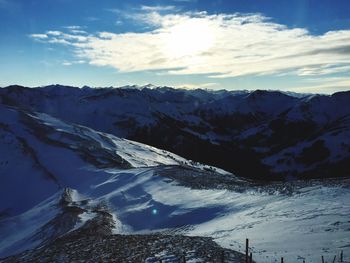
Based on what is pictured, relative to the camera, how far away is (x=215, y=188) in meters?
37.8

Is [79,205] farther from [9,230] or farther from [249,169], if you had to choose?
[249,169]

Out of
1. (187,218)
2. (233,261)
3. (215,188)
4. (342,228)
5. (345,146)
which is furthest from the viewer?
(345,146)

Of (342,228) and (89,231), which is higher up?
(342,228)

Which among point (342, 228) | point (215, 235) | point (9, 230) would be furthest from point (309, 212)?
point (9, 230)

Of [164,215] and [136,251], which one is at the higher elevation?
[136,251]

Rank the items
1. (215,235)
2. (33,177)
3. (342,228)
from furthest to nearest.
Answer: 1. (33,177)
2. (215,235)
3. (342,228)

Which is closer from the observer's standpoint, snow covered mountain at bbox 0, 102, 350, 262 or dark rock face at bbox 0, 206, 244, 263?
dark rock face at bbox 0, 206, 244, 263

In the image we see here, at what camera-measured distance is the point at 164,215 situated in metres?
31.5

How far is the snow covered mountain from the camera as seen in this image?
1783 cm

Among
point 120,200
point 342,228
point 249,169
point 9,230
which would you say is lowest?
point 249,169

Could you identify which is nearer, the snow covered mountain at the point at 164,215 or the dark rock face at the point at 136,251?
the dark rock face at the point at 136,251

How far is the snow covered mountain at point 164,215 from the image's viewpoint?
58.5 feet

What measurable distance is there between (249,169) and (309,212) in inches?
6427

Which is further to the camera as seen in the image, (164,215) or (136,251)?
(164,215)
